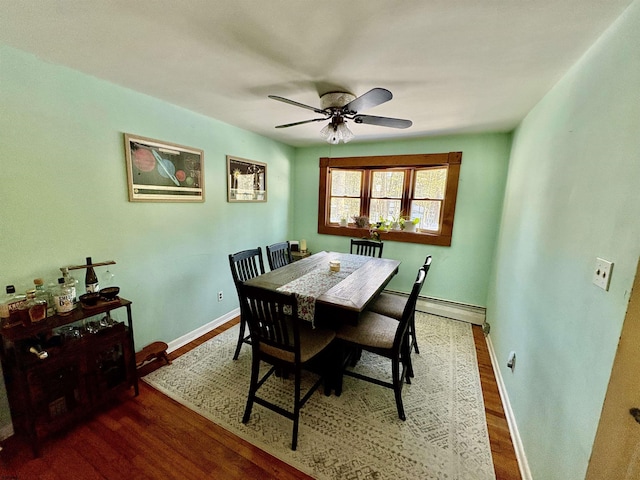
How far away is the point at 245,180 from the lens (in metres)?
3.13

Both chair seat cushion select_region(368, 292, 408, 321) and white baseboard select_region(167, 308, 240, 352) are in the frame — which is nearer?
chair seat cushion select_region(368, 292, 408, 321)

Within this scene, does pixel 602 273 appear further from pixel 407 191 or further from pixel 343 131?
pixel 407 191

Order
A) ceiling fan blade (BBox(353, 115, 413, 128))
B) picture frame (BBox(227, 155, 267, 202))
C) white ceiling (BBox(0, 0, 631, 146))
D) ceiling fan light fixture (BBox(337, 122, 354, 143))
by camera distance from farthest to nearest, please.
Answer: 1. picture frame (BBox(227, 155, 267, 202))
2. ceiling fan light fixture (BBox(337, 122, 354, 143))
3. ceiling fan blade (BBox(353, 115, 413, 128))
4. white ceiling (BBox(0, 0, 631, 146))

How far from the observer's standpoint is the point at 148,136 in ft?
6.97

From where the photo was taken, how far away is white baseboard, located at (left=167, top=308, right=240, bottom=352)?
8.19 ft

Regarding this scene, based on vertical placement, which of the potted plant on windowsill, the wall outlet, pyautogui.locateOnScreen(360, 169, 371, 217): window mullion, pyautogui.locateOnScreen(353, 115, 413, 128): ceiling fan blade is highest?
pyautogui.locateOnScreen(353, 115, 413, 128): ceiling fan blade

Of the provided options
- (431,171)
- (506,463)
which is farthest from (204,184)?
(506,463)

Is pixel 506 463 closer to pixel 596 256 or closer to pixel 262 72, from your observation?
pixel 596 256

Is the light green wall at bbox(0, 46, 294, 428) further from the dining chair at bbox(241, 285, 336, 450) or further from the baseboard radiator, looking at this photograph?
the baseboard radiator

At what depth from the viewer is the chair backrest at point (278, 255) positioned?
273 centimetres

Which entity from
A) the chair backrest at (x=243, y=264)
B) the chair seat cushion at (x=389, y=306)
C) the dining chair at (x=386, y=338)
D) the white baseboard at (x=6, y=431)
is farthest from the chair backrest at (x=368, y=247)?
the white baseboard at (x=6, y=431)

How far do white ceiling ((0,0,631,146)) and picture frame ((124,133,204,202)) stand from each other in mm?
423

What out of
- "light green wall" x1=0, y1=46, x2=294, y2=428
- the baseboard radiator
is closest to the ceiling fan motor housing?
"light green wall" x1=0, y1=46, x2=294, y2=428

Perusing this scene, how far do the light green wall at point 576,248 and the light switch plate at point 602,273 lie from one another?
22 mm
